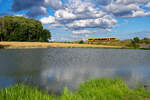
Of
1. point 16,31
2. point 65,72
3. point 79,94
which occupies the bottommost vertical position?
point 65,72

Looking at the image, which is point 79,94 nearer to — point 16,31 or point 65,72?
point 65,72

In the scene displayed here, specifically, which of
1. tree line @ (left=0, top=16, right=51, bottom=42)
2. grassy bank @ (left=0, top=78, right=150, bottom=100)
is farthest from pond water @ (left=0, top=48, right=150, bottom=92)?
tree line @ (left=0, top=16, right=51, bottom=42)

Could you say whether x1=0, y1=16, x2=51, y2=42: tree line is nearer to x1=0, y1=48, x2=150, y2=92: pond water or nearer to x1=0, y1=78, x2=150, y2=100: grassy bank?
x1=0, y1=48, x2=150, y2=92: pond water

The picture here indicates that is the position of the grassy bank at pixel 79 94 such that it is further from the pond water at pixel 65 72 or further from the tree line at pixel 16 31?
the tree line at pixel 16 31

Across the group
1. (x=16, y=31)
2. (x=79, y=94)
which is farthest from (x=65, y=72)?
(x=16, y=31)

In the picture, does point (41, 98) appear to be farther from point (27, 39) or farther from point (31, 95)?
point (27, 39)

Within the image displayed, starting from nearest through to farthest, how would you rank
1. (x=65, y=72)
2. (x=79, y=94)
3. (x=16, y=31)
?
(x=79, y=94) < (x=65, y=72) < (x=16, y=31)

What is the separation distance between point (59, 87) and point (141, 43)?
8199cm

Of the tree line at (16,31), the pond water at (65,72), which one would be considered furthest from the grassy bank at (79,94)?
the tree line at (16,31)

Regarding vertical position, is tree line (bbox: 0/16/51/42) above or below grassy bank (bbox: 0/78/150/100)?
above

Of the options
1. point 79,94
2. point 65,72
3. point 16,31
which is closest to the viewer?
point 79,94

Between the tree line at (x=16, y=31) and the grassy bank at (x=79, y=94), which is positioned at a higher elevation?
the tree line at (x=16, y=31)

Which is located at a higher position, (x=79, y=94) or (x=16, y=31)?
(x=16, y=31)

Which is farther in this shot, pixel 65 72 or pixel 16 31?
pixel 16 31
